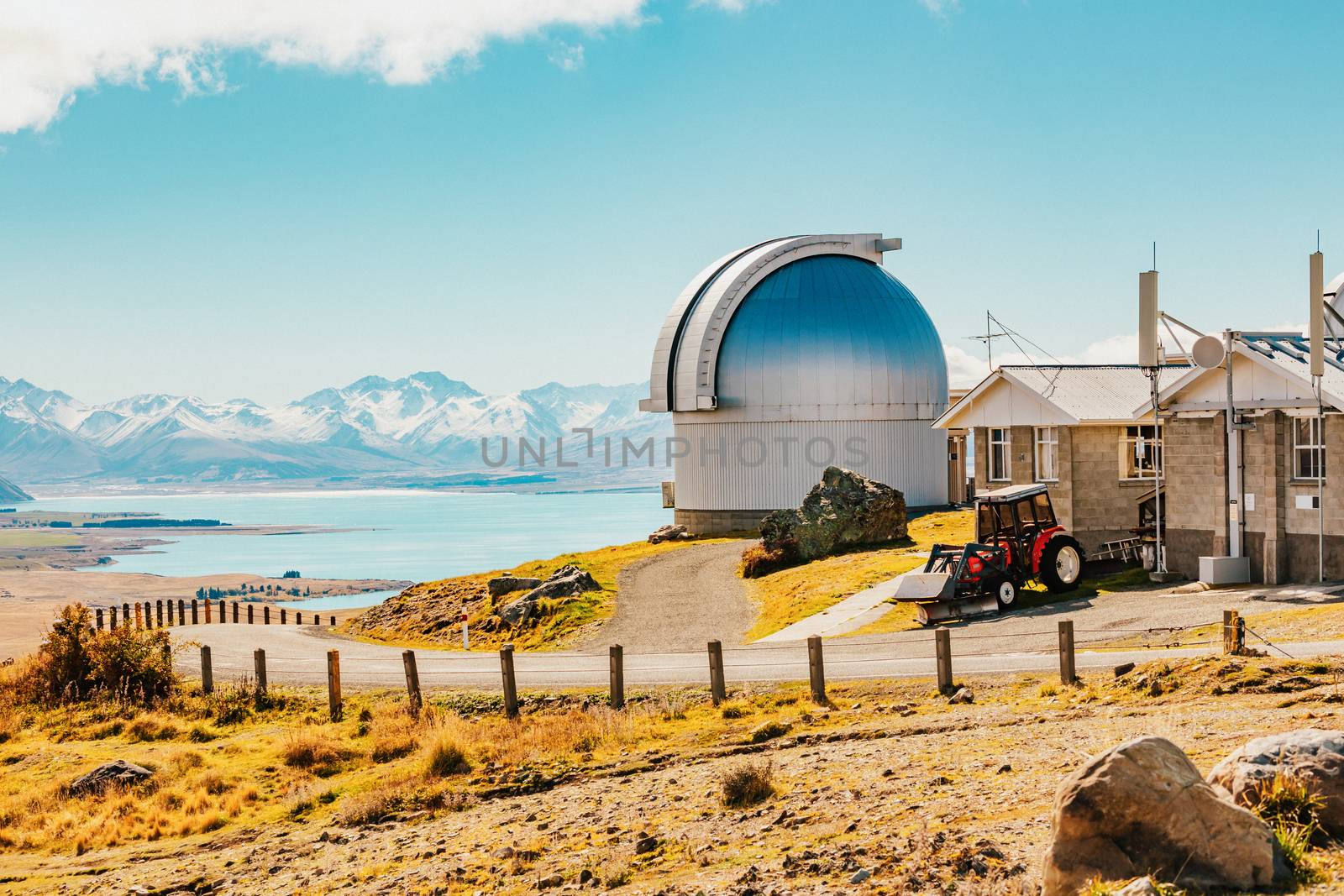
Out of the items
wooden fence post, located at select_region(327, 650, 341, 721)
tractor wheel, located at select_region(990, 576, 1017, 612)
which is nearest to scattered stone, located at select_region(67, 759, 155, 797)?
wooden fence post, located at select_region(327, 650, 341, 721)

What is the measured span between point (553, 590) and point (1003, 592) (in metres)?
13.2

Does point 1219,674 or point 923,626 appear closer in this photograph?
point 1219,674

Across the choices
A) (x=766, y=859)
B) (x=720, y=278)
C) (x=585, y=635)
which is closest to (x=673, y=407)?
(x=720, y=278)

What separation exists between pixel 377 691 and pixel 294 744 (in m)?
4.23

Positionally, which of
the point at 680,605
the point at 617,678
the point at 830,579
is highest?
the point at 617,678

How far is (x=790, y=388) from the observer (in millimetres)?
51500

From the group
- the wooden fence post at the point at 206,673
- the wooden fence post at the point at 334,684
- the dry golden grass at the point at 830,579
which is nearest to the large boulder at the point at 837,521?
the dry golden grass at the point at 830,579

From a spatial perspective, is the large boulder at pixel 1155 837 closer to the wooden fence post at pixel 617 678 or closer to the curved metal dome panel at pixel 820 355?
the wooden fence post at pixel 617 678

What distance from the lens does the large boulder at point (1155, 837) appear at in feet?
27.0

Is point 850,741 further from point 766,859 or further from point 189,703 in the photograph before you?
point 189,703

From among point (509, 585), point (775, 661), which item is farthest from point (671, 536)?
point (775, 661)

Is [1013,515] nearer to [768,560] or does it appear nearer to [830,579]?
[830,579]

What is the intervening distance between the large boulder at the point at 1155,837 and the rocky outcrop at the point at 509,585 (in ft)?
96.7

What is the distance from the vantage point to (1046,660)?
824 inches
